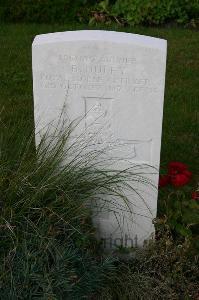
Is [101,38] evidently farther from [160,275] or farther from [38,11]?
[38,11]

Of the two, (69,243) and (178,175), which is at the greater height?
(178,175)

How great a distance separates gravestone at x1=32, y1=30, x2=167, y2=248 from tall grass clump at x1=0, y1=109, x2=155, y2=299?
110mm

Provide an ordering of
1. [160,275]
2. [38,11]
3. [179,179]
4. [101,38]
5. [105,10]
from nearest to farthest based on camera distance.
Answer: [101,38] < [160,275] < [179,179] < [38,11] < [105,10]

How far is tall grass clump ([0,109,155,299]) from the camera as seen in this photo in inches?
116

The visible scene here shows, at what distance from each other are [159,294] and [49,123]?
1119 mm

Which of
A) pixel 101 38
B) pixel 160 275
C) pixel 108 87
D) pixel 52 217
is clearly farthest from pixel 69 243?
pixel 101 38

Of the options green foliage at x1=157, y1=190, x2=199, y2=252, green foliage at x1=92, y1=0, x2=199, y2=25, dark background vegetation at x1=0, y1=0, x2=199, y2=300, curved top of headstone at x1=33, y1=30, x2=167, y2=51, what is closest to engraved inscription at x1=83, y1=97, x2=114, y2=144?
dark background vegetation at x1=0, y1=0, x2=199, y2=300

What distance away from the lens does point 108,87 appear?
3.28m

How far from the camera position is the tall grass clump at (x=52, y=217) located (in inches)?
116

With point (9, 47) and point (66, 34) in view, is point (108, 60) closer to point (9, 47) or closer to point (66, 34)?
point (66, 34)

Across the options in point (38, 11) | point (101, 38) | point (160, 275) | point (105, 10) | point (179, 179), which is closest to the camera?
point (101, 38)

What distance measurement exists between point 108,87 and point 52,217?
76cm

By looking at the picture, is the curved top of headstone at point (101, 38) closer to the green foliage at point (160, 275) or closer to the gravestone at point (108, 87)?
the gravestone at point (108, 87)

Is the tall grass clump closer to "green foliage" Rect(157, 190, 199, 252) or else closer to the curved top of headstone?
"green foliage" Rect(157, 190, 199, 252)
